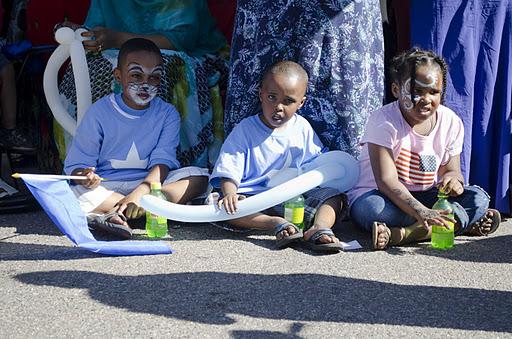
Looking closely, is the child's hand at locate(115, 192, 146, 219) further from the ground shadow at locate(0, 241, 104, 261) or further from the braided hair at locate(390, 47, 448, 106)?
the braided hair at locate(390, 47, 448, 106)

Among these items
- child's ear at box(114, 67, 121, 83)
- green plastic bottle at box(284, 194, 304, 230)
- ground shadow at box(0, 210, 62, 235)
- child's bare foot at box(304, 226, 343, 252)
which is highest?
child's ear at box(114, 67, 121, 83)

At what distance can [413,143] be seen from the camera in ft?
13.6

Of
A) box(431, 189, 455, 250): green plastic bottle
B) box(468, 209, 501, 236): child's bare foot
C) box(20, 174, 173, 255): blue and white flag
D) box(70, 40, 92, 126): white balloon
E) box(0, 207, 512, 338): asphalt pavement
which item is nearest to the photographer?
box(0, 207, 512, 338): asphalt pavement

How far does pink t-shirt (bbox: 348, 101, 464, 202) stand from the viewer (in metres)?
4.11

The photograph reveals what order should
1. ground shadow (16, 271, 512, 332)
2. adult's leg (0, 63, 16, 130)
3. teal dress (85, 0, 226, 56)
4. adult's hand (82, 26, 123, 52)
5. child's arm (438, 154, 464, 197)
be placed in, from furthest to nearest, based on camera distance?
adult's leg (0, 63, 16, 130)
teal dress (85, 0, 226, 56)
adult's hand (82, 26, 123, 52)
child's arm (438, 154, 464, 197)
ground shadow (16, 271, 512, 332)

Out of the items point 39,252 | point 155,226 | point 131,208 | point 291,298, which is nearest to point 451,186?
point 291,298

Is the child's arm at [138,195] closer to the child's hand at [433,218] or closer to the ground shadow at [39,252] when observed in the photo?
the ground shadow at [39,252]

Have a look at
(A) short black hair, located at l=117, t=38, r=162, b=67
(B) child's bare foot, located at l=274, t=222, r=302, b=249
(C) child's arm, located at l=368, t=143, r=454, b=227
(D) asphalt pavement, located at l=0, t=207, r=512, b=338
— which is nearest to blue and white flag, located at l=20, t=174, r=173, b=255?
(D) asphalt pavement, located at l=0, t=207, r=512, b=338

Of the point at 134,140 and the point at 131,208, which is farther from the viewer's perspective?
the point at 134,140

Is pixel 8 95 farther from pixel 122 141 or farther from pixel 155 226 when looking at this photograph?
pixel 155 226

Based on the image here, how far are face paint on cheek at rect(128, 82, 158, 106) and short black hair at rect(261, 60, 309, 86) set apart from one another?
0.56 meters

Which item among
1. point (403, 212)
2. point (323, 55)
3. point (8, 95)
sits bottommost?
point (403, 212)

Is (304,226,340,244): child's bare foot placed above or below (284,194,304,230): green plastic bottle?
below

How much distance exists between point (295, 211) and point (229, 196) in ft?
1.07
